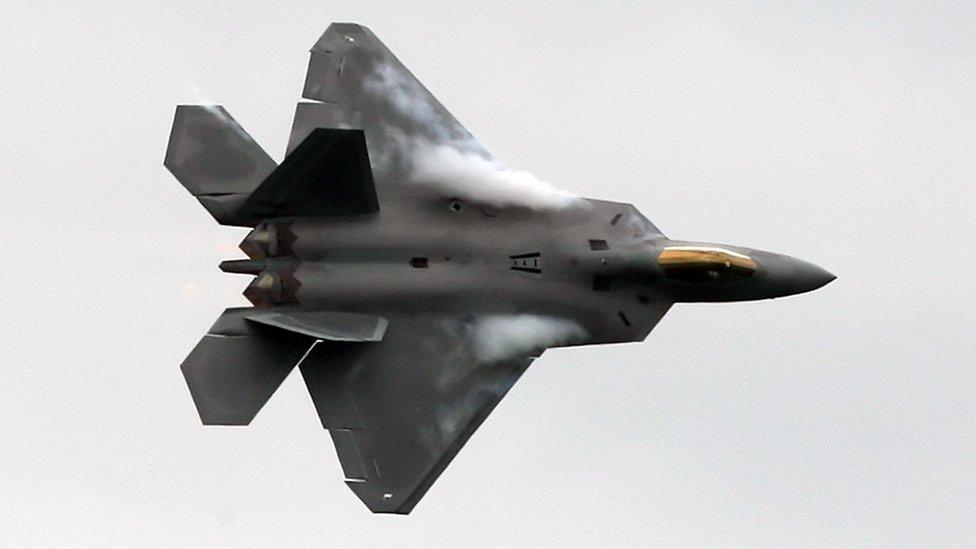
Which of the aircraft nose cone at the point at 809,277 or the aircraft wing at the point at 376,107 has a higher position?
the aircraft wing at the point at 376,107

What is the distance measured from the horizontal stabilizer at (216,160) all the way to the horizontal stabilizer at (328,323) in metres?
1.48

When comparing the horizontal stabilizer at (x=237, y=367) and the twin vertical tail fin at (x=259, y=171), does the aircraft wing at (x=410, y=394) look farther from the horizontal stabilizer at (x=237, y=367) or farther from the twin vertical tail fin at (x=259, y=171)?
the twin vertical tail fin at (x=259, y=171)

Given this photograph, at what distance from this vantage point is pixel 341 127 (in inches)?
1118

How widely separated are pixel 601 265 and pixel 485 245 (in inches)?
61.6

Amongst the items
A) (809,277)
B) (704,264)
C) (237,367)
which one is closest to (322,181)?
(237,367)

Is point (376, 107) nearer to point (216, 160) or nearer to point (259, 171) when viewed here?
point (259, 171)

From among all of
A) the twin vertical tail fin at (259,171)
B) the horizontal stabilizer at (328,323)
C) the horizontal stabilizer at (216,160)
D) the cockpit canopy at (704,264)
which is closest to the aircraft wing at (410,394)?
the horizontal stabilizer at (328,323)

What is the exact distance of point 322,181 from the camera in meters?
27.2

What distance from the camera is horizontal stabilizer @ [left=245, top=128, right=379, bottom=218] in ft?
87.8

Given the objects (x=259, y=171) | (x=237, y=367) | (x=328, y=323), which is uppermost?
(x=259, y=171)

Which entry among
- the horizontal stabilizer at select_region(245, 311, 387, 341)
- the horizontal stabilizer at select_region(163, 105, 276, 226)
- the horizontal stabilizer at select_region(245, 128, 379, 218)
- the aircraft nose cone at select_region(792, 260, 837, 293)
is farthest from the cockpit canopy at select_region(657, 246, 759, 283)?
the horizontal stabilizer at select_region(163, 105, 276, 226)

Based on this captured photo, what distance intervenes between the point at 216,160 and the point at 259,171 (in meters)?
0.62

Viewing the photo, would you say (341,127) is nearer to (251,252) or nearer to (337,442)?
(251,252)

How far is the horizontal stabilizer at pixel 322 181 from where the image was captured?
87.8 ft
